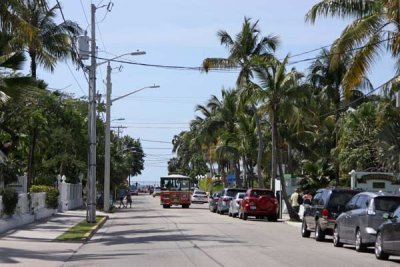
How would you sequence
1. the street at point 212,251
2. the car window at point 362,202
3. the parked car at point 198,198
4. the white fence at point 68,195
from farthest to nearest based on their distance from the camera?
the parked car at point 198,198 → the white fence at point 68,195 → the car window at point 362,202 → the street at point 212,251

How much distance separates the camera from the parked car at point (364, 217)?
62.6 ft

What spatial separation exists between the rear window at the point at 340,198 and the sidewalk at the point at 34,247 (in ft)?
27.1

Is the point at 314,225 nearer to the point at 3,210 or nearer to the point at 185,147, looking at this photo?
the point at 3,210

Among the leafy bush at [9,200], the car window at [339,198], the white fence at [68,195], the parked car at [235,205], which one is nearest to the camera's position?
the car window at [339,198]

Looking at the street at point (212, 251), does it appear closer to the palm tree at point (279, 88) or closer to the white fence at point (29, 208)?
the white fence at point (29, 208)

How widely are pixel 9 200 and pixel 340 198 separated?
12400 mm

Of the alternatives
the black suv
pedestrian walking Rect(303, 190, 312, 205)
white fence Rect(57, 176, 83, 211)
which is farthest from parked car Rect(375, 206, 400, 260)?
white fence Rect(57, 176, 83, 211)

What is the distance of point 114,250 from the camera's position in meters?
20.0

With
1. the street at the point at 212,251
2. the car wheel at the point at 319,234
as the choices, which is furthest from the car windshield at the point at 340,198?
the street at the point at 212,251

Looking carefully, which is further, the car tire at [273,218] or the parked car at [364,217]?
the car tire at [273,218]

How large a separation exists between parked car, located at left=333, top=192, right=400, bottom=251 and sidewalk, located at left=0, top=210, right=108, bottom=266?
25.8 ft

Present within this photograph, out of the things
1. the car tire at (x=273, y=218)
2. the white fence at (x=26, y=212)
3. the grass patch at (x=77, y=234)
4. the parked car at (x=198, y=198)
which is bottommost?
the grass patch at (x=77, y=234)

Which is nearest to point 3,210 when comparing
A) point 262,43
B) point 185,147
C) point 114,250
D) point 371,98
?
point 114,250

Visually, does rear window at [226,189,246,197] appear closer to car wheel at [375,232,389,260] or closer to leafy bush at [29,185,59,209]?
leafy bush at [29,185,59,209]
